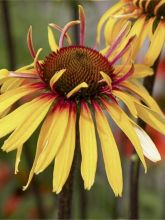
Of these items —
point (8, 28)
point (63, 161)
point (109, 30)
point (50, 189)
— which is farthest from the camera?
point (50, 189)

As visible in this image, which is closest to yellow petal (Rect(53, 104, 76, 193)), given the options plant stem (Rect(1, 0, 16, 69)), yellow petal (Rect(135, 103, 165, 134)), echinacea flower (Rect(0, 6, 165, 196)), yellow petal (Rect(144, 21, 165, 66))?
echinacea flower (Rect(0, 6, 165, 196))

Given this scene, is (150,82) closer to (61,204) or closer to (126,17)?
(126,17)

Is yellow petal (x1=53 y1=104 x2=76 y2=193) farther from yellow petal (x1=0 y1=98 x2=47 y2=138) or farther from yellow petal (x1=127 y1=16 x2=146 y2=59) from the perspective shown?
yellow petal (x1=127 y1=16 x2=146 y2=59)

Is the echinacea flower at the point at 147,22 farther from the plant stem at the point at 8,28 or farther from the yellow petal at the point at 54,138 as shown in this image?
the plant stem at the point at 8,28

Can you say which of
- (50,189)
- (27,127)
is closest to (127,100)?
(27,127)

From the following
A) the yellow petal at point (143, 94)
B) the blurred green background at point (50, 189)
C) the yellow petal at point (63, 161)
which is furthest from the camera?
the blurred green background at point (50, 189)

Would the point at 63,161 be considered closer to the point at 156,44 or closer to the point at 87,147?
the point at 87,147

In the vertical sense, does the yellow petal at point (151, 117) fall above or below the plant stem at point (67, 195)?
above

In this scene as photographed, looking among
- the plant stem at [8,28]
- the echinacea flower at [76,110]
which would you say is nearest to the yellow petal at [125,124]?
the echinacea flower at [76,110]
